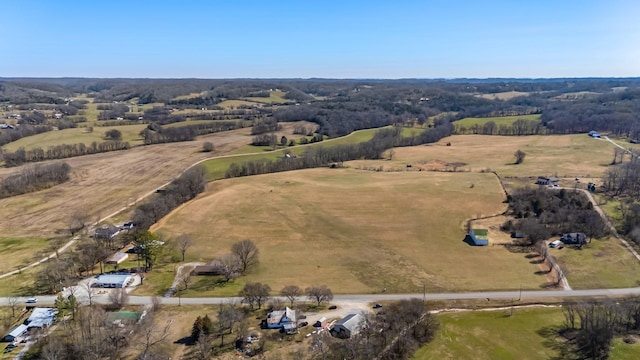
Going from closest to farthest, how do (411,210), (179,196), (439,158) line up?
(411,210) < (179,196) < (439,158)

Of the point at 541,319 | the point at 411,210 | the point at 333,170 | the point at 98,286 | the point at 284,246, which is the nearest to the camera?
the point at 541,319

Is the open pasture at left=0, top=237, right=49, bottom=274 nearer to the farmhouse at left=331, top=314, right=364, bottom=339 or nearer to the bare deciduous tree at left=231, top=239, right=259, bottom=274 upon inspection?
the bare deciduous tree at left=231, top=239, right=259, bottom=274

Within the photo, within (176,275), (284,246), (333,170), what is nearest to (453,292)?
(284,246)

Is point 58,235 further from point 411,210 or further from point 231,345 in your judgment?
point 411,210

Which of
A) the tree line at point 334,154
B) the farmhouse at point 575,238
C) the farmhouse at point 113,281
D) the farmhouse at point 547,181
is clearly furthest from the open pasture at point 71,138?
the farmhouse at point 575,238

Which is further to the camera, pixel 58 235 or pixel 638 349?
pixel 58 235

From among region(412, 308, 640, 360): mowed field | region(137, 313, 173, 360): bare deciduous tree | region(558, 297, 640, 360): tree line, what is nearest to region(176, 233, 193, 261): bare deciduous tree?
region(137, 313, 173, 360): bare deciduous tree

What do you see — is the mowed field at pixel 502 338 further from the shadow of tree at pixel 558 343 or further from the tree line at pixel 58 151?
the tree line at pixel 58 151
